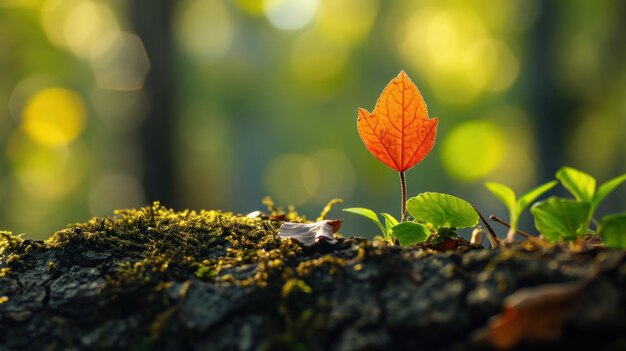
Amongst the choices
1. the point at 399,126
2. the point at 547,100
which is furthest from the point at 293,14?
the point at 399,126

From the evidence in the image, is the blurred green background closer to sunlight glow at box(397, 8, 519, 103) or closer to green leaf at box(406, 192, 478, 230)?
sunlight glow at box(397, 8, 519, 103)

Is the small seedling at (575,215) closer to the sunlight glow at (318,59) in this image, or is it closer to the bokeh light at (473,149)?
the bokeh light at (473,149)

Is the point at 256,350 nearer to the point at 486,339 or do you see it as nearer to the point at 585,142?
the point at 486,339

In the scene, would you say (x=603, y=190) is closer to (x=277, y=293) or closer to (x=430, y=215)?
(x=430, y=215)

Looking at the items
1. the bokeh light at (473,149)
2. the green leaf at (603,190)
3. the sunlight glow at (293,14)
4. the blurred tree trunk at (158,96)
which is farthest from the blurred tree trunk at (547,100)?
the sunlight glow at (293,14)

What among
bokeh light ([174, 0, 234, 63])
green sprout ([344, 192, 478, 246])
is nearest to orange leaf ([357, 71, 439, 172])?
green sprout ([344, 192, 478, 246])
